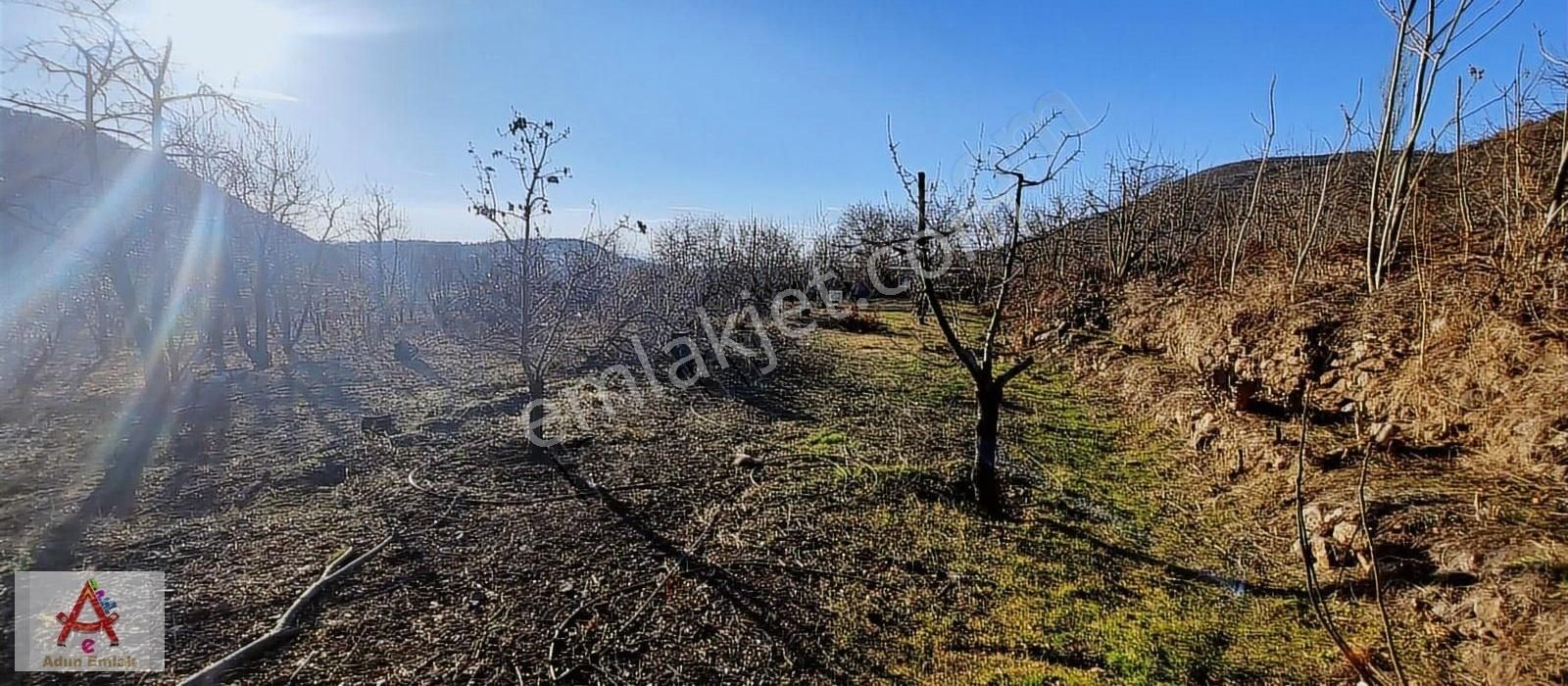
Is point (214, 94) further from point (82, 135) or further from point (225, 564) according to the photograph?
point (225, 564)

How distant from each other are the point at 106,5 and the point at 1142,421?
830 centimetres

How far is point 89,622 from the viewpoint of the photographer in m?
2.15

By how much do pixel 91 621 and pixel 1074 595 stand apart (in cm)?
366

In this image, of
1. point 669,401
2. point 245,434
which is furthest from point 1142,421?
point 245,434

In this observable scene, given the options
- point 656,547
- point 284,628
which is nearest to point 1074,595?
point 656,547

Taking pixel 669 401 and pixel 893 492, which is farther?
pixel 669 401

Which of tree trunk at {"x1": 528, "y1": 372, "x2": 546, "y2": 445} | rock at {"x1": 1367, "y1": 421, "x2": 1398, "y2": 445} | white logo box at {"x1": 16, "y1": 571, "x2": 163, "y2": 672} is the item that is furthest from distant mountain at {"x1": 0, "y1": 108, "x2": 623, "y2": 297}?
rock at {"x1": 1367, "y1": 421, "x2": 1398, "y2": 445}

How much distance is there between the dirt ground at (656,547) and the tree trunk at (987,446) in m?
0.12

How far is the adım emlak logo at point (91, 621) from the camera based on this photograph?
2.06 meters

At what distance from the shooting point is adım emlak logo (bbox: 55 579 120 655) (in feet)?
6.77

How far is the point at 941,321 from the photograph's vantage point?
3152 mm

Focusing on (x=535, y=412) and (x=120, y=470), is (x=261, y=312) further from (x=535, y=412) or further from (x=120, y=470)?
(x=535, y=412)

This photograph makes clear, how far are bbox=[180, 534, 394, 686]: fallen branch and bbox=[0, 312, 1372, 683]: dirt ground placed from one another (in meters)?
0.05

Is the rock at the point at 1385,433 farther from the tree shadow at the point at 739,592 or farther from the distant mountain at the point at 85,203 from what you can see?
the distant mountain at the point at 85,203
